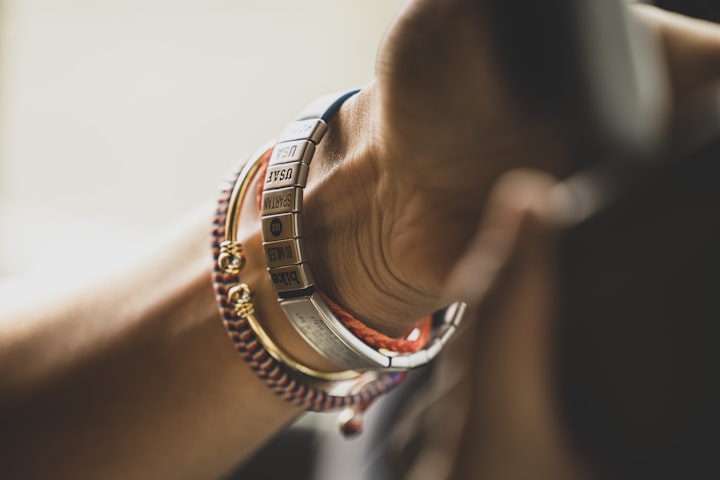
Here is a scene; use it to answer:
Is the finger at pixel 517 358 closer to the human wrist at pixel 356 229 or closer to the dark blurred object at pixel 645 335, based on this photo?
the dark blurred object at pixel 645 335

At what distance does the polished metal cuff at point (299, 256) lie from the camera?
1.38ft

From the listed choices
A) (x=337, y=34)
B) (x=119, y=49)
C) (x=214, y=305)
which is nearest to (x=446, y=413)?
(x=214, y=305)

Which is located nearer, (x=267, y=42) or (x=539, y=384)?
(x=539, y=384)

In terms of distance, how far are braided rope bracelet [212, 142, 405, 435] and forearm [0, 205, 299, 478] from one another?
0.03 metres

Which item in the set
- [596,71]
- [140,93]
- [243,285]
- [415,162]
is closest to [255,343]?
[243,285]

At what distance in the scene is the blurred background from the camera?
43.2 inches

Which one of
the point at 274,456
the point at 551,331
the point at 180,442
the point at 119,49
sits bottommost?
the point at 274,456

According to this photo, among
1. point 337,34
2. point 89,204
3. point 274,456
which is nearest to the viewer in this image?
point 274,456

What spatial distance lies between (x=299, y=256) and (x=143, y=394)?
18 cm

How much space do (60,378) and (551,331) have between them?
0.42 m

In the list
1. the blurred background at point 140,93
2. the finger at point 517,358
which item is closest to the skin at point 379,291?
the finger at point 517,358

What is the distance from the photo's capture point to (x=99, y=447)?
51 cm

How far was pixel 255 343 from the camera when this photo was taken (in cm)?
47

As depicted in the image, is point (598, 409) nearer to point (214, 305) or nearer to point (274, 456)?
point (214, 305)
